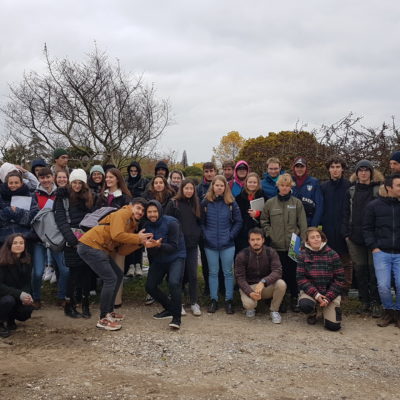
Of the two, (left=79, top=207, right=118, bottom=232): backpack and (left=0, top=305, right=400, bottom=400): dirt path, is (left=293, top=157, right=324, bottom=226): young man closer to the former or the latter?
(left=0, top=305, right=400, bottom=400): dirt path

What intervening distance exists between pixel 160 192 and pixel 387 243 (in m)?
3.42

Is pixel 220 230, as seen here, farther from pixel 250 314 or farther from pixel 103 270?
pixel 103 270

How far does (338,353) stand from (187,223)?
2723mm

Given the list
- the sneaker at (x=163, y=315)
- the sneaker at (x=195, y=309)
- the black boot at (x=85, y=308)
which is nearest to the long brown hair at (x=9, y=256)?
the black boot at (x=85, y=308)

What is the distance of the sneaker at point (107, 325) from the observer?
17.8 ft

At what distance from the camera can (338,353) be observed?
4773mm

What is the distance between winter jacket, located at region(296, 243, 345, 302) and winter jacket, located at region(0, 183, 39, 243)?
13.2 ft

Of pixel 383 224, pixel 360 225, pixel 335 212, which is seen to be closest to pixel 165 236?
pixel 335 212

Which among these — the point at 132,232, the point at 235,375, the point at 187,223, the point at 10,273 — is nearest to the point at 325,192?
the point at 187,223

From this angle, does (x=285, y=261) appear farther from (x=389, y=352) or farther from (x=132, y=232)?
(x=132, y=232)

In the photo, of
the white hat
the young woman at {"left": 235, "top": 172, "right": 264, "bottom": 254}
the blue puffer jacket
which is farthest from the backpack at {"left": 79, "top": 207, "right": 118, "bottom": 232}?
the young woman at {"left": 235, "top": 172, "right": 264, "bottom": 254}

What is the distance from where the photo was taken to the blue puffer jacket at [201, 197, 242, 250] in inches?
249

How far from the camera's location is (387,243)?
5.78 metres

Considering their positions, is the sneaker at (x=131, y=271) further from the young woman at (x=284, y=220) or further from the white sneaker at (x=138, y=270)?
the young woman at (x=284, y=220)
